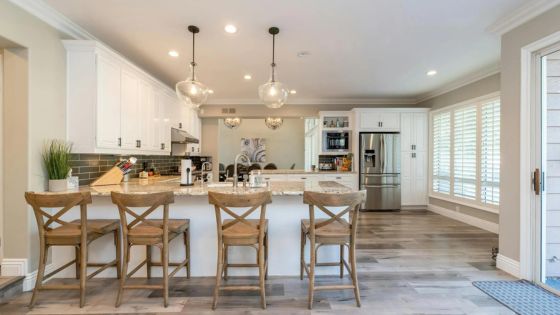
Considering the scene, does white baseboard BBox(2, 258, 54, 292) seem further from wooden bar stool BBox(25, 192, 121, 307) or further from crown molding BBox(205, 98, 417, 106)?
crown molding BBox(205, 98, 417, 106)

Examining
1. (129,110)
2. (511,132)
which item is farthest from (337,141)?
(129,110)

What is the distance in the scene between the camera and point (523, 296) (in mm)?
Result: 2344

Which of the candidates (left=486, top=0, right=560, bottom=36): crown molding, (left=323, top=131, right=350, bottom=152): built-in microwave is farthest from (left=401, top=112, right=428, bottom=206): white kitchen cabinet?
(left=486, top=0, right=560, bottom=36): crown molding

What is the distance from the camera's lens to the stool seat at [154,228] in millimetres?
2189

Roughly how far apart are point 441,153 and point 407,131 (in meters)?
0.84

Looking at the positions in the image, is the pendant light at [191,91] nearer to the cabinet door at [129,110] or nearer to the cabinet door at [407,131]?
the cabinet door at [129,110]

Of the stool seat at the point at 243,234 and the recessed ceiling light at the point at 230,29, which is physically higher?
the recessed ceiling light at the point at 230,29

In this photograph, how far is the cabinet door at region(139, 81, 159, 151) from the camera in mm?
3725

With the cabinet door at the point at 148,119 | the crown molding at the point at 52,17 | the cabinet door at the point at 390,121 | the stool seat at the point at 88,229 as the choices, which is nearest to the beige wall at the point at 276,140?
the cabinet door at the point at 390,121

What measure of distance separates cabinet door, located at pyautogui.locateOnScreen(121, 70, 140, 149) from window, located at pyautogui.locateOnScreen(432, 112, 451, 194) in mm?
5515

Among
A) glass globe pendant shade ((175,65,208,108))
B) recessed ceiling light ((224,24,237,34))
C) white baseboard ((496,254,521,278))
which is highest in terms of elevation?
recessed ceiling light ((224,24,237,34))

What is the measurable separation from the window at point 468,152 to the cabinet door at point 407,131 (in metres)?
0.41

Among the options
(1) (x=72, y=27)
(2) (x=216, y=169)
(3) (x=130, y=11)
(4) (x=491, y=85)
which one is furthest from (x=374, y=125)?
(1) (x=72, y=27)

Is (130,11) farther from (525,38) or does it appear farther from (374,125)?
(374,125)
